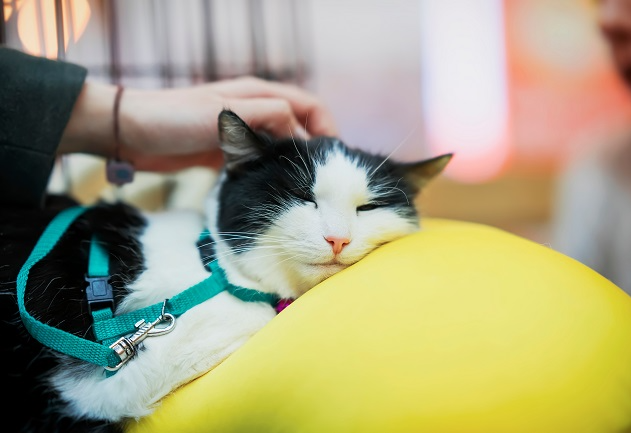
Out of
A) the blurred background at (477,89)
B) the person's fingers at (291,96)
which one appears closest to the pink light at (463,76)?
the blurred background at (477,89)

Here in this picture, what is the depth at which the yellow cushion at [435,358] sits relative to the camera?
1.63 feet

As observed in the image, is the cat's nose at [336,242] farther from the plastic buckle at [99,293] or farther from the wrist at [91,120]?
the wrist at [91,120]

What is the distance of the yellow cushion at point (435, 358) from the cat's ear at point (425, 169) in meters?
0.23

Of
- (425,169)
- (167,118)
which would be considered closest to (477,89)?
(425,169)

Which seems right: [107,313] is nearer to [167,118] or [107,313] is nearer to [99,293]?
[99,293]

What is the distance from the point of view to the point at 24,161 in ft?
2.62

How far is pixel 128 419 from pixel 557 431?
1.68 feet

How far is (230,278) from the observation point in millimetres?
727

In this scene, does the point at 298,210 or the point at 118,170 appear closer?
the point at 298,210

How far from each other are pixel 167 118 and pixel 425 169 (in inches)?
18.4

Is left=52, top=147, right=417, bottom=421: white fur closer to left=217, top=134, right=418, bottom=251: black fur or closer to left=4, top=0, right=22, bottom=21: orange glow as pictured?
left=217, top=134, right=418, bottom=251: black fur

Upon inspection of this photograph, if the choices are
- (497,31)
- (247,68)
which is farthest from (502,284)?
(497,31)

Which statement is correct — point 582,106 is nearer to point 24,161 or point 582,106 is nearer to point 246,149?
point 246,149

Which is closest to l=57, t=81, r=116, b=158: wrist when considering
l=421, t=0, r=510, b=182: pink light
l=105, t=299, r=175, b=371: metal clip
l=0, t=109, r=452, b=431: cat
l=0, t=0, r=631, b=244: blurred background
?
l=0, t=109, r=452, b=431: cat
